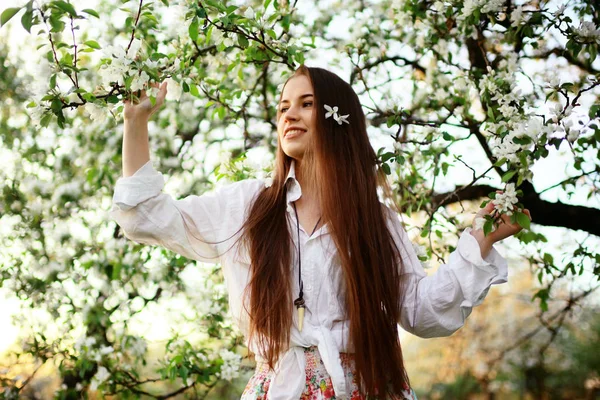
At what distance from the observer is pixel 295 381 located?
4.27 ft

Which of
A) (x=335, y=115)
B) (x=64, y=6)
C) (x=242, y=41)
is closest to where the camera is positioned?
(x=64, y=6)

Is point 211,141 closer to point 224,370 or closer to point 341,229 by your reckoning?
point 224,370

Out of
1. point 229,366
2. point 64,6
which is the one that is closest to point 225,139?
point 229,366

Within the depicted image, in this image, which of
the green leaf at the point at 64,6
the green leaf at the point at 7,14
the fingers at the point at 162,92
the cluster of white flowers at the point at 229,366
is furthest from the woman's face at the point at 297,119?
the cluster of white flowers at the point at 229,366

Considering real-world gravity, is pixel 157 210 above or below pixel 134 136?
below

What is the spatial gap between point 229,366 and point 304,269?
3.98 ft

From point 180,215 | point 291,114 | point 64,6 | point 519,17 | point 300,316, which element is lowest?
point 300,316

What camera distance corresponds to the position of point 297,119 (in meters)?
1.58

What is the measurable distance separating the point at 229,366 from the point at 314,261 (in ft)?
3.98

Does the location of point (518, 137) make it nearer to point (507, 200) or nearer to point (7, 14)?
point (507, 200)

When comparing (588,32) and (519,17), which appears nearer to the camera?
(588,32)

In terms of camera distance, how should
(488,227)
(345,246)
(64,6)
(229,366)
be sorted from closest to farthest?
(64,6), (488,227), (345,246), (229,366)

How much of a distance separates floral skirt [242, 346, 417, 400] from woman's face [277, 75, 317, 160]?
0.50 metres

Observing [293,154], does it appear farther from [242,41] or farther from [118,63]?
[118,63]
